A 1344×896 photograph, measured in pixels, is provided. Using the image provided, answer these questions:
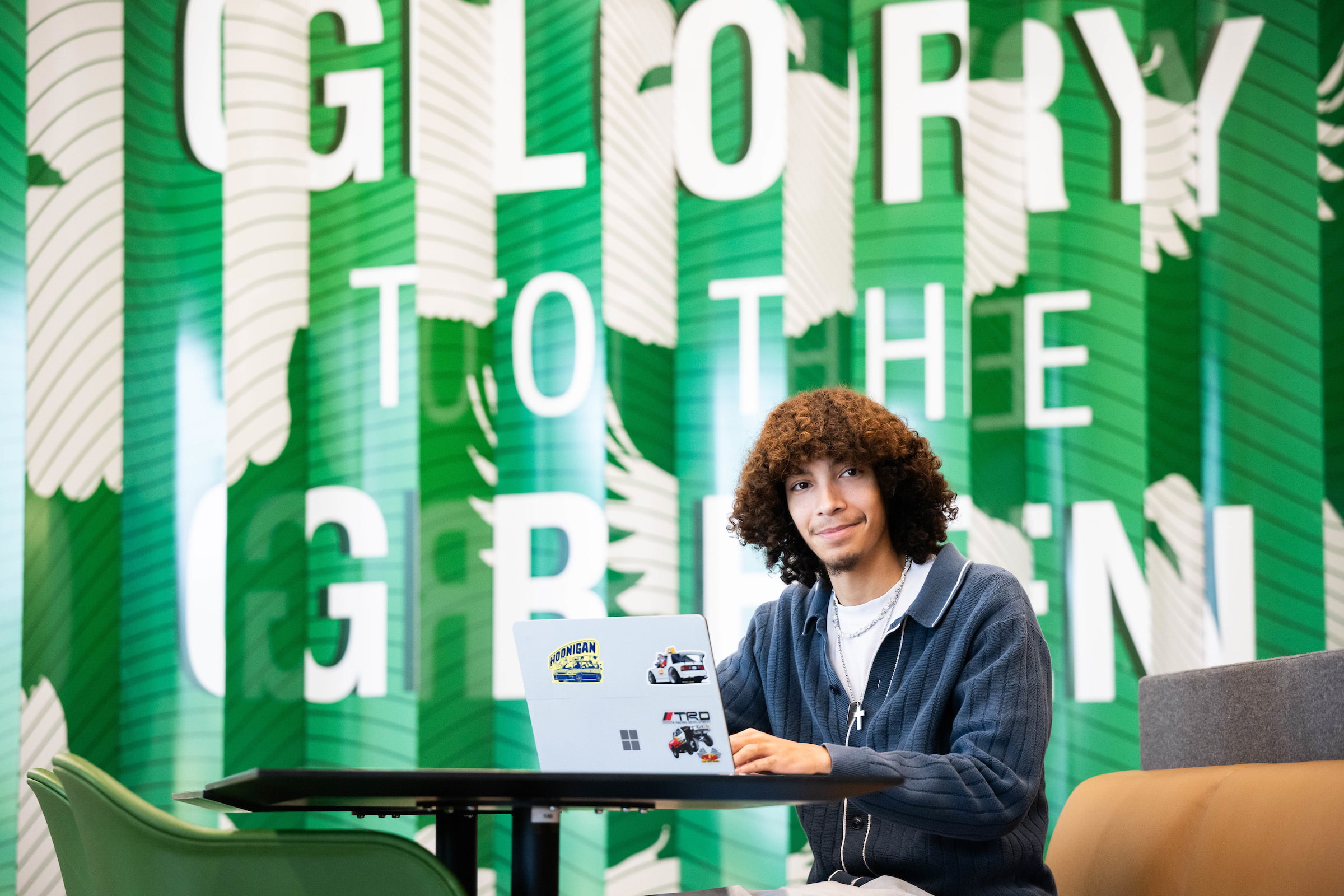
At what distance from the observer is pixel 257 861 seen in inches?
48.4

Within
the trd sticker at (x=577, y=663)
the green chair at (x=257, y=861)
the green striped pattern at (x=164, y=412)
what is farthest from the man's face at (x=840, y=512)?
the green striped pattern at (x=164, y=412)

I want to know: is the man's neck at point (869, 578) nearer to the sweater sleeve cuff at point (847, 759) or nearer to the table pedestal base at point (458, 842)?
the sweater sleeve cuff at point (847, 759)

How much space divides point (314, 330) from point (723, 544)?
132cm

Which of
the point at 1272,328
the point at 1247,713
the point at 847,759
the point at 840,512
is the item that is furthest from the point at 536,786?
the point at 1272,328

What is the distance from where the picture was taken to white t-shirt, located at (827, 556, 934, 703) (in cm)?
194

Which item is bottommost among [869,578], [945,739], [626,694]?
[945,739]

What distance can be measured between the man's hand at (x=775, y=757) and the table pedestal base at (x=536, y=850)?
213 millimetres

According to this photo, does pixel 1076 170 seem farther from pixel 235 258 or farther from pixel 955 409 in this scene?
pixel 235 258

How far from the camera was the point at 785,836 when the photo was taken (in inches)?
130

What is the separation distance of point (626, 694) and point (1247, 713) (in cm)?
99

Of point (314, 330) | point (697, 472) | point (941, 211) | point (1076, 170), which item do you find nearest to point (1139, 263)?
point (1076, 170)

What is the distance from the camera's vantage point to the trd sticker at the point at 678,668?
1.37 m

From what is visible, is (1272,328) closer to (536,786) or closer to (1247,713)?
(1247,713)

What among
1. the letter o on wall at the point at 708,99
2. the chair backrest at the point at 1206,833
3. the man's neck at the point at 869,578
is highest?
the letter o on wall at the point at 708,99
